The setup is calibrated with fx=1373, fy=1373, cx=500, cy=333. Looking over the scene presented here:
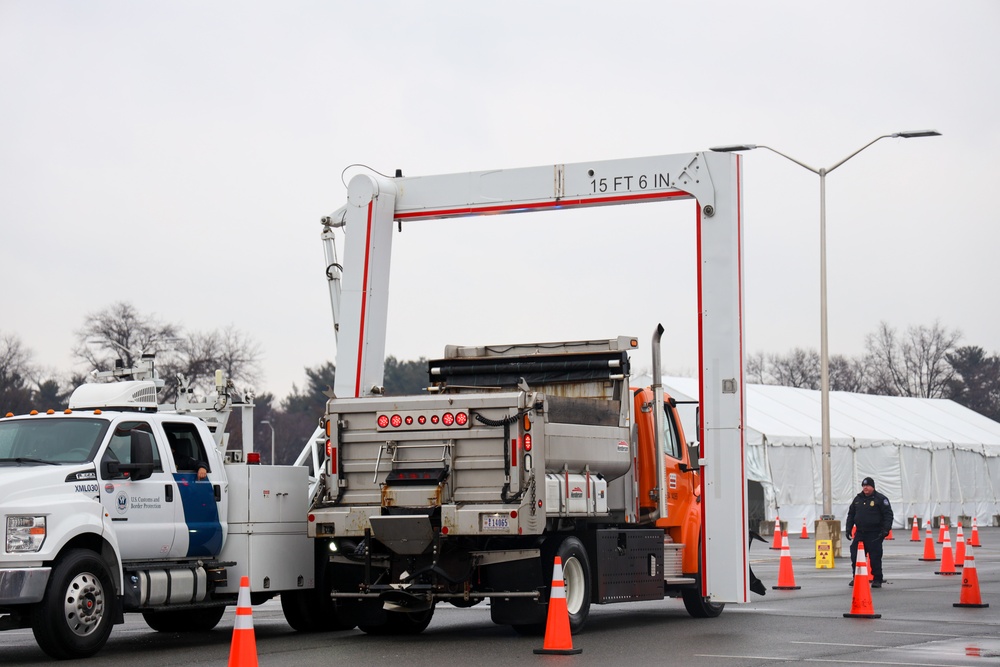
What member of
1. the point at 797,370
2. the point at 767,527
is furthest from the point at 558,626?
the point at 797,370

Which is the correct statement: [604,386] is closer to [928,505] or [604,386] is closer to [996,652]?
[996,652]

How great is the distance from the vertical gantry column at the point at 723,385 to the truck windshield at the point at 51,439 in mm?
6911

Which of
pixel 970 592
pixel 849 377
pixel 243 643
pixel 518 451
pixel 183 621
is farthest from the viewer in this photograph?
pixel 849 377

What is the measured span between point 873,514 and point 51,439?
13.4m

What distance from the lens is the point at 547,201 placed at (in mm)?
17094

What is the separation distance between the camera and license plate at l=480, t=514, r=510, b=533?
13.0 meters

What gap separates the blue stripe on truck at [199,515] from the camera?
13.8 metres

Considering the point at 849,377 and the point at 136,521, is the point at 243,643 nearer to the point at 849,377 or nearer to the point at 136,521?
Answer: the point at 136,521

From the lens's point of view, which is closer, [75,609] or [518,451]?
[75,609]

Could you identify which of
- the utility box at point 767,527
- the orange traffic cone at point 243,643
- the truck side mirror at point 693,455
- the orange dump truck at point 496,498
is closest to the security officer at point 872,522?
the truck side mirror at point 693,455

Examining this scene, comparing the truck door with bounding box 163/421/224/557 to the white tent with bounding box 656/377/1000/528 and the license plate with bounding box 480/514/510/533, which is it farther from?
the white tent with bounding box 656/377/1000/528

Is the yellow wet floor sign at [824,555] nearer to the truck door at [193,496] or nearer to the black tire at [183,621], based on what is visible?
the black tire at [183,621]

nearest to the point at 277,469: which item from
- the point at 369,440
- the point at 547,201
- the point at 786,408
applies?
the point at 369,440

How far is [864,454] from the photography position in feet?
153
